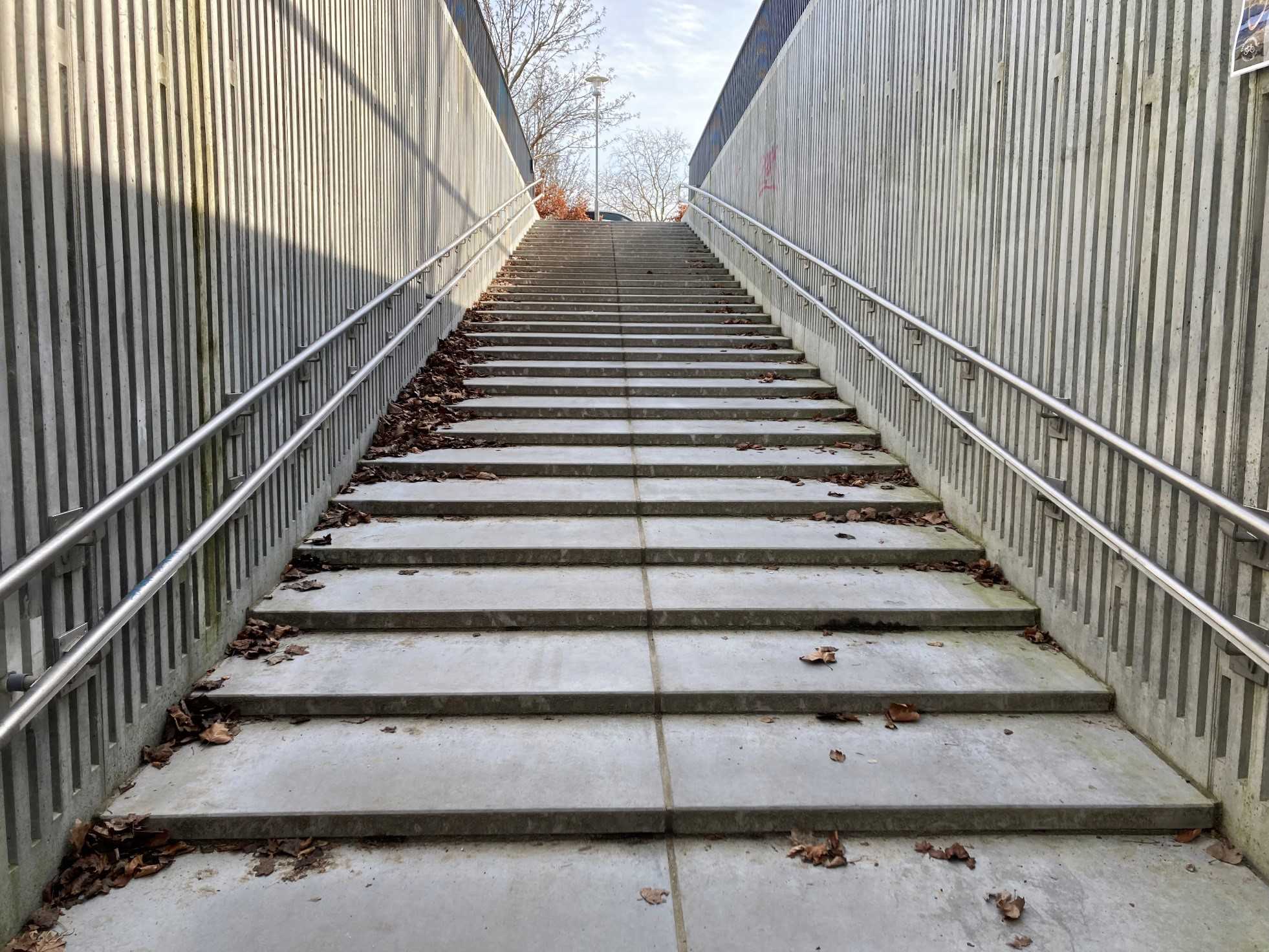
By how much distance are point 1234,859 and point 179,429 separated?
3.78 m

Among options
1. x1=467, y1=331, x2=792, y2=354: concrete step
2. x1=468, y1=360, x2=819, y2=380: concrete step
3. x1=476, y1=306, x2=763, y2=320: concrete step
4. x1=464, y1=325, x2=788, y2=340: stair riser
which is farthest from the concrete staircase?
x1=476, y1=306, x2=763, y2=320: concrete step

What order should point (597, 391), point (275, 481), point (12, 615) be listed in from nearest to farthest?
1. point (12, 615)
2. point (275, 481)
3. point (597, 391)

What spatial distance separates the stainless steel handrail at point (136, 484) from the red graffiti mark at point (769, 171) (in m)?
7.00

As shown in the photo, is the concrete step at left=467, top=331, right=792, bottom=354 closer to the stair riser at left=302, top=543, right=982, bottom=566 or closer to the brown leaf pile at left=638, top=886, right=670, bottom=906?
the stair riser at left=302, top=543, right=982, bottom=566

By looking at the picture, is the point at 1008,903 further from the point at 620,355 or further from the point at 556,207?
the point at 556,207

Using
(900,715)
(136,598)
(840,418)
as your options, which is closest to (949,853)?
(900,715)

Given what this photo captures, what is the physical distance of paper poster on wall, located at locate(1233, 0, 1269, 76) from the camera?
265cm

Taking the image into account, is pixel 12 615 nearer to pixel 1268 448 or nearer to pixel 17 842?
pixel 17 842

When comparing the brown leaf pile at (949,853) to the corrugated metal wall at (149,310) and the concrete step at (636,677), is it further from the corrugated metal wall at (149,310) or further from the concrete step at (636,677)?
the corrugated metal wall at (149,310)

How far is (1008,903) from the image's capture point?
2.45 meters

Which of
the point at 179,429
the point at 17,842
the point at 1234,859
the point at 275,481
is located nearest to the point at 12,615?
the point at 17,842

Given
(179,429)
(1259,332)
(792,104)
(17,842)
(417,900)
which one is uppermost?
(792,104)

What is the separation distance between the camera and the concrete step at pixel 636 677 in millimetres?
3309

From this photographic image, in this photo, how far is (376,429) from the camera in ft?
20.1
